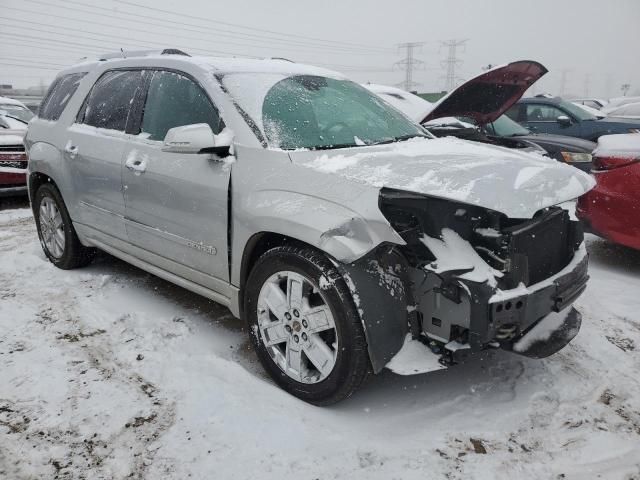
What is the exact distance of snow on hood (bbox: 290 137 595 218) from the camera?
6.84ft

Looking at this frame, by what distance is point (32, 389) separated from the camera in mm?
2576

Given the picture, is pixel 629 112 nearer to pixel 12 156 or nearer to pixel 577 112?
pixel 577 112

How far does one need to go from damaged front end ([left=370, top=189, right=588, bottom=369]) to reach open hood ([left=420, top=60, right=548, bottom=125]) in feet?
6.92

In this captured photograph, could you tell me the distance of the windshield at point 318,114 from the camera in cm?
275

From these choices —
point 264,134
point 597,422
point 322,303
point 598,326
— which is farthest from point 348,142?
point 598,326

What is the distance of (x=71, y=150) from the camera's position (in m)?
3.89

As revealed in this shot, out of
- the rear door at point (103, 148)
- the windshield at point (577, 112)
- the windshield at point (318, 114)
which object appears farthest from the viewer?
the windshield at point (577, 112)

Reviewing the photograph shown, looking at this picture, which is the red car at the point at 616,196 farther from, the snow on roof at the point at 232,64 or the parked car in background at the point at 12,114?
the parked car in background at the point at 12,114

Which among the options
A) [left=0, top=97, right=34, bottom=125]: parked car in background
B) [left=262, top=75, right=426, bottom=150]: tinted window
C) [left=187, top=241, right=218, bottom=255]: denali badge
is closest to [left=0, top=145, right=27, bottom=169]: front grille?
[left=0, top=97, right=34, bottom=125]: parked car in background

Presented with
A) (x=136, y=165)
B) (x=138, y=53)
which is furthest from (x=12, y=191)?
(x=136, y=165)

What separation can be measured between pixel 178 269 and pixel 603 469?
2.51 m

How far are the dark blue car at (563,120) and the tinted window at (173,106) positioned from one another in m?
7.45

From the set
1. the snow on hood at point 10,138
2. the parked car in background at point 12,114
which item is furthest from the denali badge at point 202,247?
the parked car in background at point 12,114

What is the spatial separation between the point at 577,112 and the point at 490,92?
20.4 feet
